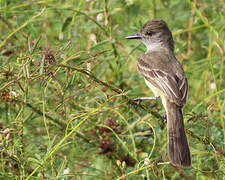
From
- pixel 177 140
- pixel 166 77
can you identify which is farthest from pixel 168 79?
pixel 177 140

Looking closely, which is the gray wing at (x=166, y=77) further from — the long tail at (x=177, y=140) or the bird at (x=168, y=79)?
the long tail at (x=177, y=140)

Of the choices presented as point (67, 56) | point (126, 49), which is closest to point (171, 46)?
point (126, 49)

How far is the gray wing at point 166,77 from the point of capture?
14.1 feet

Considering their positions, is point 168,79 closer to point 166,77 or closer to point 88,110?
point 166,77

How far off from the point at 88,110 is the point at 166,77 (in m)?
1.03

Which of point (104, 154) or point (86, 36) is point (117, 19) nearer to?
point (86, 36)

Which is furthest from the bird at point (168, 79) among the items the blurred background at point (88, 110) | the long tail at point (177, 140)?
the blurred background at point (88, 110)

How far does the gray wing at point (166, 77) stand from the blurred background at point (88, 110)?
205 mm

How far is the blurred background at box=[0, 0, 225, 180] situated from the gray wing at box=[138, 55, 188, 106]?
0.20m

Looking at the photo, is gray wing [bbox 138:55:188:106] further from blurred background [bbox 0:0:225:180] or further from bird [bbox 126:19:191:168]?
blurred background [bbox 0:0:225:180]

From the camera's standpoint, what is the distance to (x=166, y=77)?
457cm

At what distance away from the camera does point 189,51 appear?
6.43 meters

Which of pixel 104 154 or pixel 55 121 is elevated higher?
pixel 55 121

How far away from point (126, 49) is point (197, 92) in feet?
3.89
